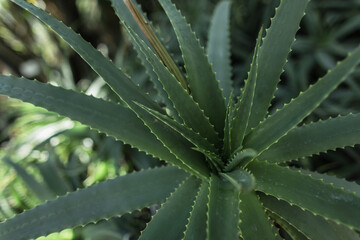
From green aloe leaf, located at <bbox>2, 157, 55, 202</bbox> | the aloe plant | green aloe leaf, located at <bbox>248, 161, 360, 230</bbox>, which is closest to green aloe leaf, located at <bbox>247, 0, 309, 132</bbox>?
the aloe plant

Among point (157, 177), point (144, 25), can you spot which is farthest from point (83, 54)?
point (157, 177)

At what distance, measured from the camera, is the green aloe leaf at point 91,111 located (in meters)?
0.65

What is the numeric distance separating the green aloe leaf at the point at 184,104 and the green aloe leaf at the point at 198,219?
107 millimetres

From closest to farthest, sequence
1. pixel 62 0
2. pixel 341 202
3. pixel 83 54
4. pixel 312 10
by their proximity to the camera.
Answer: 1. pixel 341 202
2. pixel 83 54
3. pixel 312 10
4. pixel 62 0

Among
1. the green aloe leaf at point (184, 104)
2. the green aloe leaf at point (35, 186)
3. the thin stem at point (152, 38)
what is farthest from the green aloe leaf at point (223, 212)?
the green aloe leaf at point (35, 186)

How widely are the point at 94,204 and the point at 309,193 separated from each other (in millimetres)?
361

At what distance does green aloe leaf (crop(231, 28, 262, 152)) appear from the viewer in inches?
23.2

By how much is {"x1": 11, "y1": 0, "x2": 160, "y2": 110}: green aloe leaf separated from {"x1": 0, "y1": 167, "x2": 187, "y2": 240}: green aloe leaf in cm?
14

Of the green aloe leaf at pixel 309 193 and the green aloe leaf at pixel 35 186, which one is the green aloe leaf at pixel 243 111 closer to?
the green aloe leaf at pixel 309 193

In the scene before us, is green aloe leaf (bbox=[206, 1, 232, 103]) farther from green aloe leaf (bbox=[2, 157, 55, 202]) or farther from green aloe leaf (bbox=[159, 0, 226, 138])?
green aloe leaf (bbox=[2, 157, 55, 202])

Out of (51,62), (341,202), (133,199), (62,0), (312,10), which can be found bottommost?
(133,199)

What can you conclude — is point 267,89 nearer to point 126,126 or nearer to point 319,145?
point 319,145

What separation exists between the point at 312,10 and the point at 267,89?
3.61 feet

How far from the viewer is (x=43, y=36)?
1.89m
